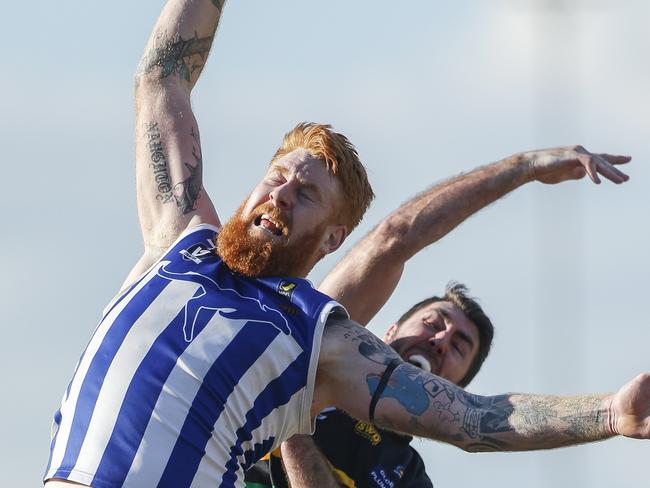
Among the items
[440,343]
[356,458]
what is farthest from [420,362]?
[356,458]

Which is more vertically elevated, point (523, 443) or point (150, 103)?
point (150, 103)

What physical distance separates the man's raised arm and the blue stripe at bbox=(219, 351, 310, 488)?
209 centimetres

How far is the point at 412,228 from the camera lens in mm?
7055

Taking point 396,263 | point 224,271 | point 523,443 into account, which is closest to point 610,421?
point 523,443

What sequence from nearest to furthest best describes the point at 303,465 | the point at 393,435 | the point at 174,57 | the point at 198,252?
the point at 198,252
the point at 303,465
the point at 174,57
the point at 393,435

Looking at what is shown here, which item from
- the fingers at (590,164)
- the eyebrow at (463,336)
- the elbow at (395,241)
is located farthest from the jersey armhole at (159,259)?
the eyebrow at (463,336)

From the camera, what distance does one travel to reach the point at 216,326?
4.81 m

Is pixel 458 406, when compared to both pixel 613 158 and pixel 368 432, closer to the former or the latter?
pixel 368 432

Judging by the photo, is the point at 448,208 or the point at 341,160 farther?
the point at 448,208

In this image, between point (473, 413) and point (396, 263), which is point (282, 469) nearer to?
point (396, 263)

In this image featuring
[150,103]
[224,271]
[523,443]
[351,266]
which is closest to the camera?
[523,443]

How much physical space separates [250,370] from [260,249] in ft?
1.99

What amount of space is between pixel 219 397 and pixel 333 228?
1.12 m

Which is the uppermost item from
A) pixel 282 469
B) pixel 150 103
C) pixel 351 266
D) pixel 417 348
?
pixel 150 103
